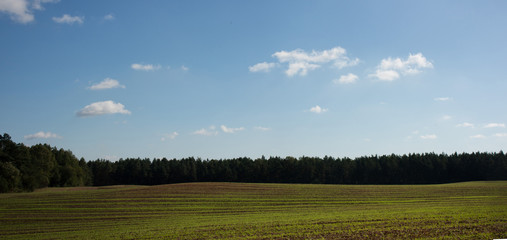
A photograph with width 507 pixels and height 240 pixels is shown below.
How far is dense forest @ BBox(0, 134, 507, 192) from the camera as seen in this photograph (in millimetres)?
108562

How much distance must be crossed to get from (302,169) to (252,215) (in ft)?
273

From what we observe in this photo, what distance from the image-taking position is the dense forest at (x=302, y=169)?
356 feet

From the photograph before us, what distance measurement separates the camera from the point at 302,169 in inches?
4520

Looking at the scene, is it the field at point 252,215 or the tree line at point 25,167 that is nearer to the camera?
the field at point 252,215

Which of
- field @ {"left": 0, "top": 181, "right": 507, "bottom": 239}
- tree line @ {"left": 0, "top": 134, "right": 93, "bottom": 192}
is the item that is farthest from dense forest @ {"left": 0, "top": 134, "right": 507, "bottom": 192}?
field @ {"left": 0, "top": 181, "right": 507, "bottom": 239}

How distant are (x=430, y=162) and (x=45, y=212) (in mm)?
110001

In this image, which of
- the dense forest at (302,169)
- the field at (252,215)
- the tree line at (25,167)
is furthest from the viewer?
the dense forest at (302,169)

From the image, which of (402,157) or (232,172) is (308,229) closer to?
(232,172)

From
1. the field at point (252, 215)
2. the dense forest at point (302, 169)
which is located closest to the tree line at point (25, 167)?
the dense forest at point (302, 169)

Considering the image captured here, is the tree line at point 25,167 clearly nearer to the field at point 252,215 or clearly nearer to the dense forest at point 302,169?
the dense forest at point 302,169

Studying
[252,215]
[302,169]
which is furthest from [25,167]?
[302,169]

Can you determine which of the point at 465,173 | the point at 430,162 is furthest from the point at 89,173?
the point at 465,173

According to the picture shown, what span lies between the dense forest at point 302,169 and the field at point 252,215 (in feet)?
194

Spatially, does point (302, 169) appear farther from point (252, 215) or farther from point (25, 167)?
point (252, 215)
